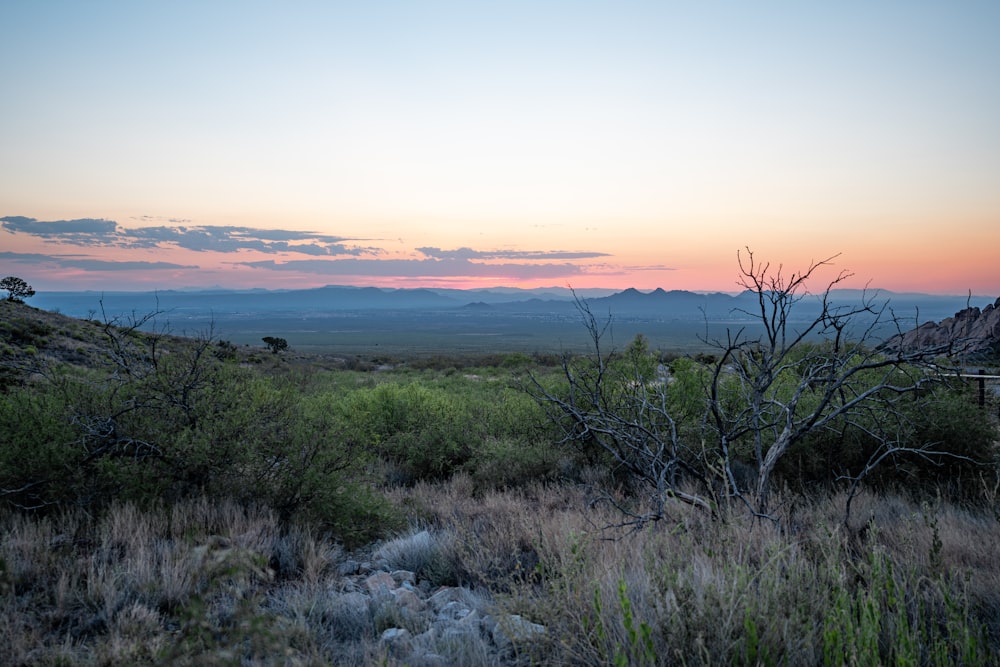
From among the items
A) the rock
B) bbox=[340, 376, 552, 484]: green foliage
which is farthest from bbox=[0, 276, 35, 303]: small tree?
the rock

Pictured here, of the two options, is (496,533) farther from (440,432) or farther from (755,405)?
(440,432)

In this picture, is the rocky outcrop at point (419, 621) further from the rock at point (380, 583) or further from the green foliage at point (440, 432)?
the green foliage at point (440, 432)

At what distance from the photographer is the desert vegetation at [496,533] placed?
312 centimetres

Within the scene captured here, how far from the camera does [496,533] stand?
222 inches

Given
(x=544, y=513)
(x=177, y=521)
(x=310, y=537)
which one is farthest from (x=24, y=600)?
(x=544, y=513)

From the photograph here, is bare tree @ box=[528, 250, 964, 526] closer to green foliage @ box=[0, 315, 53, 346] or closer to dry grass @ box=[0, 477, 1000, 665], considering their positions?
dry grass @ box=[0, 477, 1000, 665]

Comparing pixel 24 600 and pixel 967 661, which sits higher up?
pixel 967 661

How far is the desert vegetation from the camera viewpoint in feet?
10.2

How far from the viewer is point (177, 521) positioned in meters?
5.25

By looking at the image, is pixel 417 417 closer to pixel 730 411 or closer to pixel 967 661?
pixel 730 411

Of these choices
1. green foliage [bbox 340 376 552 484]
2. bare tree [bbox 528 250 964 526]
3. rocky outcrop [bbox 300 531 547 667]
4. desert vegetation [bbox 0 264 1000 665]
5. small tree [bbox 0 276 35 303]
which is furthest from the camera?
small tree [bbox 0 276 35 303]

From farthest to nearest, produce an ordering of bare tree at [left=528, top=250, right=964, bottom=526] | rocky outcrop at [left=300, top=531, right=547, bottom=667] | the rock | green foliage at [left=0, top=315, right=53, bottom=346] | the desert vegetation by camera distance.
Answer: green foliage at [left=0, top=315, right=53, bottom=346], bare tree at [left=528, top=250, right=964, bottom=526], the rock, rocky outcrop at [left=300, top=531, right=547, bottom=667], the desert vegetation

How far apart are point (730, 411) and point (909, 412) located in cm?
253

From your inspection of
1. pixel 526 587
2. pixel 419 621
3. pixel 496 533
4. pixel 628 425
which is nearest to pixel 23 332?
pixel 496 533
